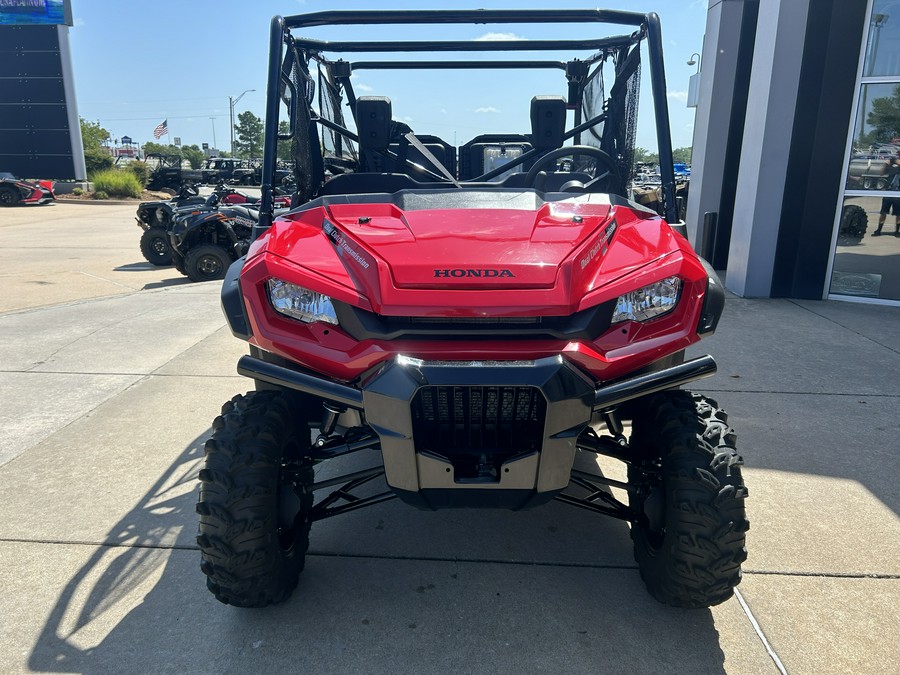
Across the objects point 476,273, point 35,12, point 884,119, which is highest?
point 35,12

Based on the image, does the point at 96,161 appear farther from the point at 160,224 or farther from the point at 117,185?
the point at 160,224

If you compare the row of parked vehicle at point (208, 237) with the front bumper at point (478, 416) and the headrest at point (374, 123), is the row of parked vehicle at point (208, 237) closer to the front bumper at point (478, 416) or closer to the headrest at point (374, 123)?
the headrest at point (374, 123)

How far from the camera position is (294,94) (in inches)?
121

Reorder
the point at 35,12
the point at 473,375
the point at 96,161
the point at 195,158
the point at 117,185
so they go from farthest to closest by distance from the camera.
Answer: the point at 195,158, the point at 96,161, the point at 117,185, the point at 35,12, the point at 473,375

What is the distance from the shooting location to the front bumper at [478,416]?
1830mm

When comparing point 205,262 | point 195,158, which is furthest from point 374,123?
point 195,158

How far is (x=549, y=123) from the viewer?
10.6ft

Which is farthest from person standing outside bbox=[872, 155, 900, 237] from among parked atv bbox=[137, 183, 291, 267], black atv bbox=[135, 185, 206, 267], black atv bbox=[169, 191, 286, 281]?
black atv bbox=[135, 185, 206, 267]

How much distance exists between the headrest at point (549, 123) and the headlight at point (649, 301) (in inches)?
53.3

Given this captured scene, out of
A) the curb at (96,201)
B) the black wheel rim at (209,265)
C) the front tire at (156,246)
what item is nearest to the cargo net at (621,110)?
the black wheel rim at (209,265)

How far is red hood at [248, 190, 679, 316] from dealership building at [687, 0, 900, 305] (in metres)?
4.80

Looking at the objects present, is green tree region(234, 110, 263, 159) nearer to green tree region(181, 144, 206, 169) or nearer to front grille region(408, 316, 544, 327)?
green tree region(181, 144, 206, 169)

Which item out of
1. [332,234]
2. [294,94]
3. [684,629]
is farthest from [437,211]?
[684,629]

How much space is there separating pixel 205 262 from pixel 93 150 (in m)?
29.3
